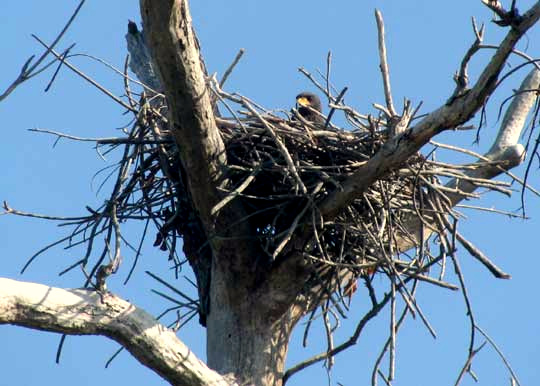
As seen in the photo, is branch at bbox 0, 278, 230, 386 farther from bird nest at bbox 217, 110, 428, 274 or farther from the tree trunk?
bird nest at bbox 217, 110, 428, 274

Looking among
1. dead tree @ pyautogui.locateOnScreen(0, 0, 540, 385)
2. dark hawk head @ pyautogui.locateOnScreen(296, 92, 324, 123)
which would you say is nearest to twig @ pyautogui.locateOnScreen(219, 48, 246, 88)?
dead tree @ pyautogui.locateOnScreen(0, 0, 540, 385)

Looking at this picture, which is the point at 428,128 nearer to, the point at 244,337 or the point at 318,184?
the point at 318,184

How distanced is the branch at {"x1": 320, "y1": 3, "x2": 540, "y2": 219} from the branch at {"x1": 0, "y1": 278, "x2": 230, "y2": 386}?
1.02 metres

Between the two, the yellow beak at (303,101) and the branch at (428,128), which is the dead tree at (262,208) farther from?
the yellow beak at (303,101)

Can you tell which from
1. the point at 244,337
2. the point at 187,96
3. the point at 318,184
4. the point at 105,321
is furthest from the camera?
the point at 244,337

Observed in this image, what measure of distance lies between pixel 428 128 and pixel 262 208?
1190 millimetres

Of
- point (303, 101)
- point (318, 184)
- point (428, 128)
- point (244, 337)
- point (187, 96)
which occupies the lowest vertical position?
point (244, 337)

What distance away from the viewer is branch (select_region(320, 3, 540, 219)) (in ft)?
14.2

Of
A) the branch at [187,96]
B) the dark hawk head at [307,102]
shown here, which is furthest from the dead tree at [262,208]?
the dark hawk head at [307,102]

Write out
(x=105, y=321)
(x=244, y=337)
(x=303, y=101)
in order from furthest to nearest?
(x=303, y=101) < (x=244, y=337) < (x=105, y=321)

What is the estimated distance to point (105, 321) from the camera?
15.6ft

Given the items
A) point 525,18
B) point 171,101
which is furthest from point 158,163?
point 525,18

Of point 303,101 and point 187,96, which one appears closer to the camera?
point 187,96

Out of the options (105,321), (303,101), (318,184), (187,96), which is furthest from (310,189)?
(303,101)
